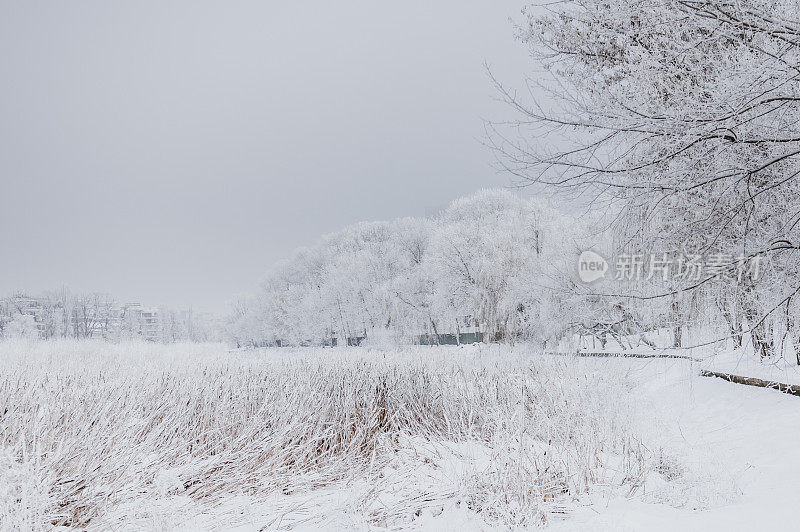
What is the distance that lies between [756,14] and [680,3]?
0.50 m

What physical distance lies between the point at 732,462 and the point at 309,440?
4.52 m

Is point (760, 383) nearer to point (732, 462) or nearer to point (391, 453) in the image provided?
point (732, 462)

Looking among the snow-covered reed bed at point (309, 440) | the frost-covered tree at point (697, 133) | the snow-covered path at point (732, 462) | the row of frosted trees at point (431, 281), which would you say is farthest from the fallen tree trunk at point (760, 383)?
the row of frosted trees at point (431, 281)

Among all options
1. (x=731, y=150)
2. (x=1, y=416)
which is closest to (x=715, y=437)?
(x=731, y=150)

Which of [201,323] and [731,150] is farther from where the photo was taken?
[201,323]

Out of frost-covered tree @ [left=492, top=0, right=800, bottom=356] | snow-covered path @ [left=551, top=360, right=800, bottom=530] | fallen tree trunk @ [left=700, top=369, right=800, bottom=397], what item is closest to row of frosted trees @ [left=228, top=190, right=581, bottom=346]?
fallen tree trunk @ [left=700, top=369, right=800, bottom=397]

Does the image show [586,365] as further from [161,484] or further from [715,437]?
[161,484]

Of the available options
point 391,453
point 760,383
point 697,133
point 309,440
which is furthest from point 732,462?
point 309,440

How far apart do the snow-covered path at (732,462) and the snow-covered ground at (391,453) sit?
0.03 m

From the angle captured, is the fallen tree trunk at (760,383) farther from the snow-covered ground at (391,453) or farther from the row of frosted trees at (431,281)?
the row of frosted trees at (431,281)

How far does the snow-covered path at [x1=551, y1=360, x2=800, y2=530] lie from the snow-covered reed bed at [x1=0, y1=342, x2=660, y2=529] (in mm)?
452

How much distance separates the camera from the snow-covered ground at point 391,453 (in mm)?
3807

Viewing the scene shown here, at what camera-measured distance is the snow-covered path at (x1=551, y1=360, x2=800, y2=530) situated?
3.36 meters

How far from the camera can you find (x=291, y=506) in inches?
177
